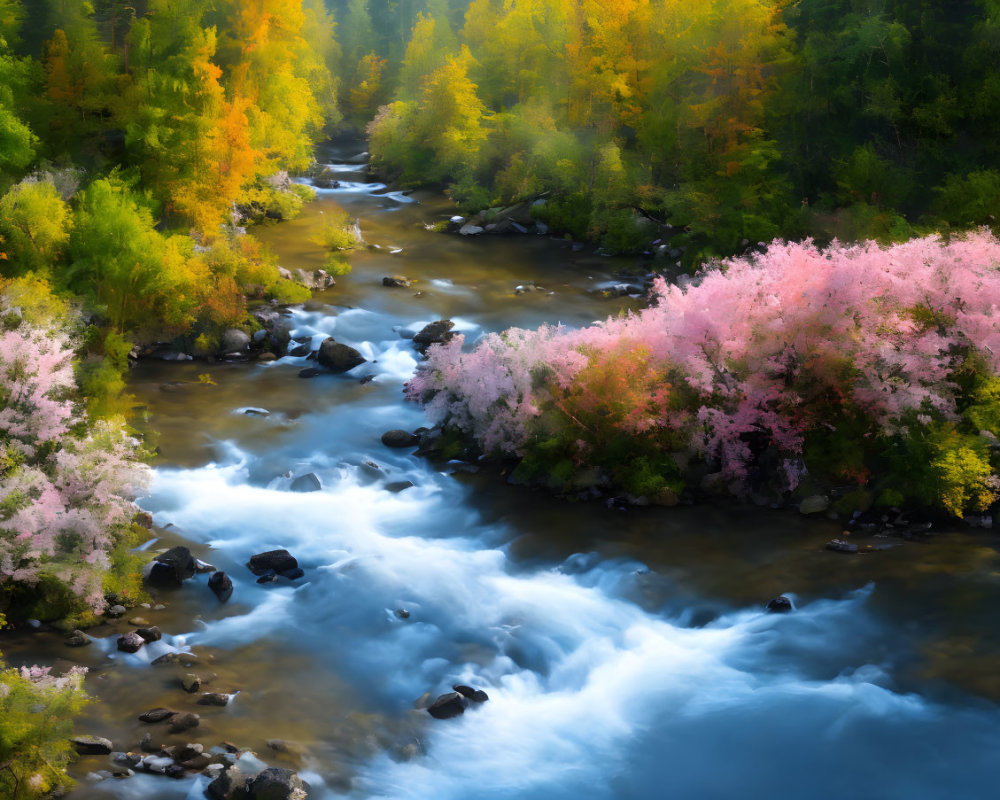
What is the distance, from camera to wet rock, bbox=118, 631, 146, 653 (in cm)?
1411

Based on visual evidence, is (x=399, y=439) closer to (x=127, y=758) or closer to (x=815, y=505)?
(x=815, y=505)

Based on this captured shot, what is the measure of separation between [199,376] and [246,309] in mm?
4418

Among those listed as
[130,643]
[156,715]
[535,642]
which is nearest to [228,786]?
[156,715]

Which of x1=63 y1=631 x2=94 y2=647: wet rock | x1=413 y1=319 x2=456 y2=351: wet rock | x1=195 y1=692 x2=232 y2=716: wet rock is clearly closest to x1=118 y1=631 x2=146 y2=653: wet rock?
x1=63 y1=631 x2=94 y2=647: wet rock

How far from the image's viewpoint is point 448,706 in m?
13.6

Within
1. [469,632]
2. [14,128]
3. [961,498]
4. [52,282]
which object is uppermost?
[14,128]

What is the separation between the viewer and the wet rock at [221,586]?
52.9 ft

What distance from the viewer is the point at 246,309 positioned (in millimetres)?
29922

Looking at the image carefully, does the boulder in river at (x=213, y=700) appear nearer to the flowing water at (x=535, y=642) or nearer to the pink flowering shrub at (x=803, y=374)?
the flowing water at (x=535, y=642)

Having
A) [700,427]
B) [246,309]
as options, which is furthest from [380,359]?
[700,427]

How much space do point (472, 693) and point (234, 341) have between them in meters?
17.2

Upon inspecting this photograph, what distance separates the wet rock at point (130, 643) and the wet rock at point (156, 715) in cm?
172

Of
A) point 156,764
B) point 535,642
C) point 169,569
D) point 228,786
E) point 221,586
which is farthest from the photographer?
point 169,569

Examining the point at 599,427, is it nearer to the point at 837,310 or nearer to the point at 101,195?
the point at 837,310
